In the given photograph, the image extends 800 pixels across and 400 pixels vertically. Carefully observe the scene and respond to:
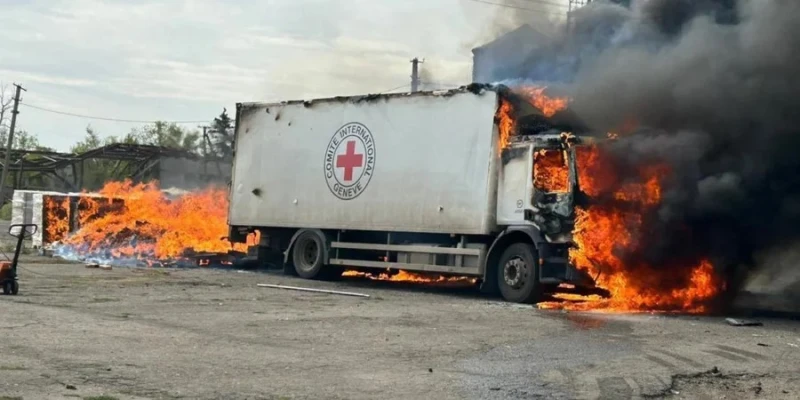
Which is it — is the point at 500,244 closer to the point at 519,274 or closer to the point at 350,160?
the point at 519,274

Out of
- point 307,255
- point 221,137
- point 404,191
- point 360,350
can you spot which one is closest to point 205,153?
point 221,137

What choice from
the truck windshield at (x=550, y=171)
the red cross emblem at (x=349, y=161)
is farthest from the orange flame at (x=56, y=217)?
the truck windshield at (x=550, y=171)

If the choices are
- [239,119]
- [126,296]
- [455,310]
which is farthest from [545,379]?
[239,119]

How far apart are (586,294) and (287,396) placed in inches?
369

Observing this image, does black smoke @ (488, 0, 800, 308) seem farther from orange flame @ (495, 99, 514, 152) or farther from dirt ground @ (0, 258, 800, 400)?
dirt ground @ (0, 258, 800, 400)

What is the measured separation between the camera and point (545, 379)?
816cm

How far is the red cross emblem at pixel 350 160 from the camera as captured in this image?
60.5 feet

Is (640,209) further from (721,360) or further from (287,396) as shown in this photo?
(287,396)

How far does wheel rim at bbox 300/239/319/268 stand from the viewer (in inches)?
769

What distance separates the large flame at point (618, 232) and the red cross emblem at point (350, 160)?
5.11 meters

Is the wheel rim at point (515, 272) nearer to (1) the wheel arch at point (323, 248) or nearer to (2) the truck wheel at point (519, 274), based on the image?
(2) the truck wheel at point (519, 274)

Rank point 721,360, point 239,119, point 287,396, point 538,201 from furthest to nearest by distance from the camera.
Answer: point 239,119, point 538,201, point 721,360, point 287,396

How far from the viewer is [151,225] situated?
23.6 metres

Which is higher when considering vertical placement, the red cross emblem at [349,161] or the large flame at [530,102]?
the large flame at [530,102]
